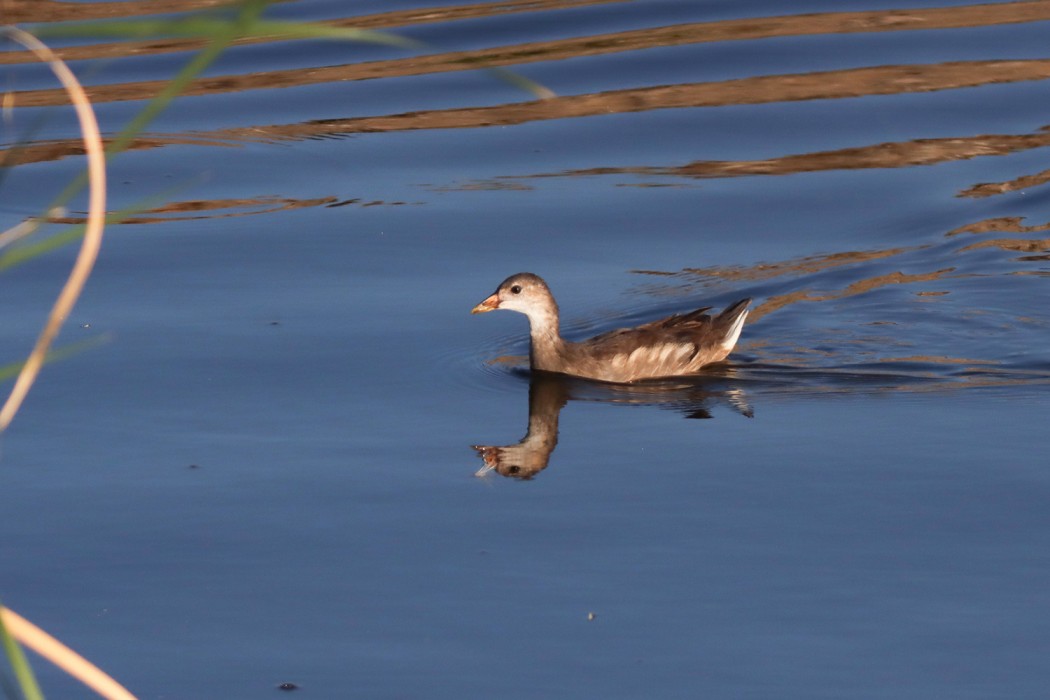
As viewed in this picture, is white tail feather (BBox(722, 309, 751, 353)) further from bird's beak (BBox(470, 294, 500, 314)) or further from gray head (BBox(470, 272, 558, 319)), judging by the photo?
bird's beak (BBox(470, 294, 500, 314))

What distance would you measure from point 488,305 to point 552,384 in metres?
0.58

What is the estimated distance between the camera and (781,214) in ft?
39.5

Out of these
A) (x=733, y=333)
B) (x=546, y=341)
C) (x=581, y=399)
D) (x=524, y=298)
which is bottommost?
(x=581, y=399)

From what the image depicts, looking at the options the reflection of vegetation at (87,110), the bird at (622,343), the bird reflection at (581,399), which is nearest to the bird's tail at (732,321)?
the bird at (622,343)

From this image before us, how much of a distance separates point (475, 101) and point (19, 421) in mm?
8594

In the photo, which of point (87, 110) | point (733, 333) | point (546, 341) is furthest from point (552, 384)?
point (87, 110)

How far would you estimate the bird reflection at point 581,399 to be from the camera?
7715 millimetres

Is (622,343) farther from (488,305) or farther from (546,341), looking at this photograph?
(488,305)

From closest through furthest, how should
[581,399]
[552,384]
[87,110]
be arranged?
[87,110], [581,399], [552,384]

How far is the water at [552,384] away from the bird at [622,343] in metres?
0.18

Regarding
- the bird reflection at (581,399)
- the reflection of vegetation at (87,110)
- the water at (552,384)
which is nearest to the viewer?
the reflection of vegetation at (87,110)

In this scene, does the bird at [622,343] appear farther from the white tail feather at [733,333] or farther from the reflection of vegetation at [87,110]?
the reflection of vegetation at [87,110]

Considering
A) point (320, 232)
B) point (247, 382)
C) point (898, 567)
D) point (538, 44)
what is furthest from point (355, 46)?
point (898, 567)

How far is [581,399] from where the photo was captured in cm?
911
